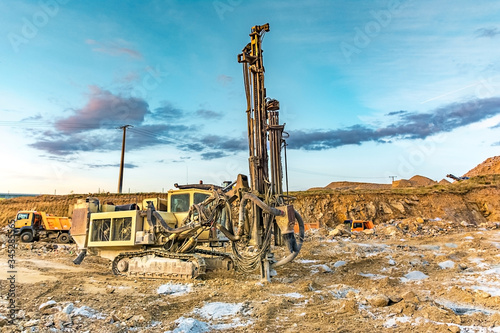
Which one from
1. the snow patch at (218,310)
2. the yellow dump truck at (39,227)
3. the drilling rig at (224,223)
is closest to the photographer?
the snow patch at (218,310)

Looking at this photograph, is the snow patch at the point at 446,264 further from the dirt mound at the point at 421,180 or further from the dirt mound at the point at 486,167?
the dirt mound at the point at 421,180

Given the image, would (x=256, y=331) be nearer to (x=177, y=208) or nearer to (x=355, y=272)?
(x=355, y=272)

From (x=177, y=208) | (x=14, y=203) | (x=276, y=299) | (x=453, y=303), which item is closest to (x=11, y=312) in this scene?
(x=276, y=299)

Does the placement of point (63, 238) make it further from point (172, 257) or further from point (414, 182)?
point (414, 182)

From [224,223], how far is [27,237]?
15.5 m

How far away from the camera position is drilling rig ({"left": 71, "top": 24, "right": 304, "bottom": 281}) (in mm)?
8164

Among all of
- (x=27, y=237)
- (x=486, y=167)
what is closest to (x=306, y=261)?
(x=27, y=237)

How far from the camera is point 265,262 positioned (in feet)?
26.8

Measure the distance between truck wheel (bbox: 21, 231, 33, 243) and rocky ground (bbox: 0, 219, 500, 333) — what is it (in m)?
10.0

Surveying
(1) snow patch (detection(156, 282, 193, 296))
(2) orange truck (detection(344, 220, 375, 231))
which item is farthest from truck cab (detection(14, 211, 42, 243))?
(2) orange truck (detection(344, 220, 375, 231))

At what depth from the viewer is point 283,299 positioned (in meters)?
6.52

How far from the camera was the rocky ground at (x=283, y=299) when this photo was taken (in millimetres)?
5184

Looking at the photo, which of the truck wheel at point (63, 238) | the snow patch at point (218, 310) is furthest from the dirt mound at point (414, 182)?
the snow patch at point (218, 310)

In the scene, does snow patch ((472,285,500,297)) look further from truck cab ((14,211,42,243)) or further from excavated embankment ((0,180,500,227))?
truck cab ((14,211,42,243))
